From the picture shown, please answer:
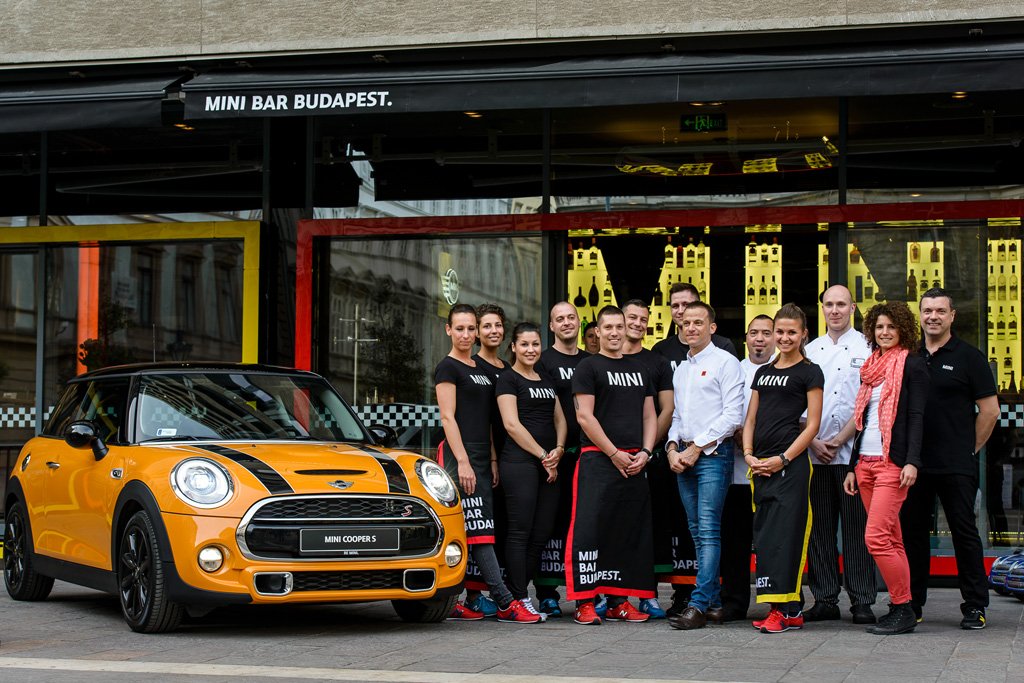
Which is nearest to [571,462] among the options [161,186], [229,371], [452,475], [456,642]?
[452,475]

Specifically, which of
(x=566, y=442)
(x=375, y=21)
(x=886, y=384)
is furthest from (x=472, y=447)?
(x=375, y=21)

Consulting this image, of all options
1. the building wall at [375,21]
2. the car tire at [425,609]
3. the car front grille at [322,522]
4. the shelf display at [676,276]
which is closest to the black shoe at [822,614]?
the car tire at [425,609]

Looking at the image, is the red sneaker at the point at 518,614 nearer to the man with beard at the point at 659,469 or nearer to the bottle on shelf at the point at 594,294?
the man with beard at the point at 659,469

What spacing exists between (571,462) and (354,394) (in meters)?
4.28

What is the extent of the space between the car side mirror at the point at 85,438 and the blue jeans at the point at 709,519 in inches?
137

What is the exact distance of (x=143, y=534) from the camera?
771cm

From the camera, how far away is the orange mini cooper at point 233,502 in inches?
293

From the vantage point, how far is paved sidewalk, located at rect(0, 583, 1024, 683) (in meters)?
6.38

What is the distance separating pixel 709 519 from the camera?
324 inches

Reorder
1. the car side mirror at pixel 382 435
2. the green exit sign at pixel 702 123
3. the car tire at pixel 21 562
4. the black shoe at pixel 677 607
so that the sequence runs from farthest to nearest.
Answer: the green exit sign at pixel 702 123, the car tire at pixel 21 562, the car side mirror at pixel 382 435, the black shoe at pixel 677 607

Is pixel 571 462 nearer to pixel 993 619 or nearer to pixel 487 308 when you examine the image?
pixel 487 308

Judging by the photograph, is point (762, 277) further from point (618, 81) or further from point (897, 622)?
point (897, 622)

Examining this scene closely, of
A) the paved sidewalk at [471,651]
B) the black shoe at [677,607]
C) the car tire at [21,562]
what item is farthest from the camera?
the car tire at [21,562]

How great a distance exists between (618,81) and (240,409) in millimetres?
3987
